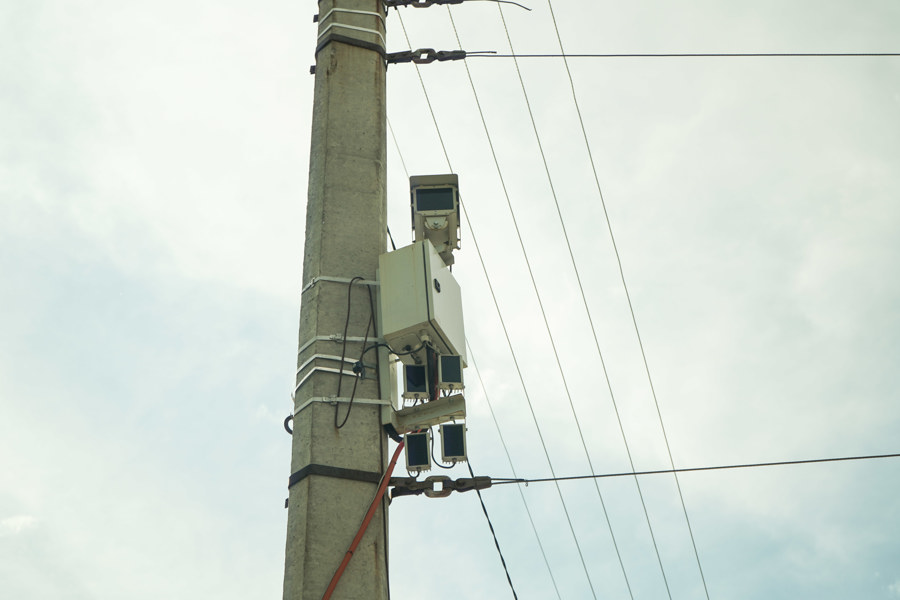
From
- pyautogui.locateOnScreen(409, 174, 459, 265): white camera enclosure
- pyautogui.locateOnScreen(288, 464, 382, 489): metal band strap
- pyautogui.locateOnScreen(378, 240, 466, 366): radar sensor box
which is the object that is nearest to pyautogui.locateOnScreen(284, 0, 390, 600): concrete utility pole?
pyautogui.locateOnScreen(288, 464, 382, 489): metal band strap

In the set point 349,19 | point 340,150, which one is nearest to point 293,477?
point 340,150

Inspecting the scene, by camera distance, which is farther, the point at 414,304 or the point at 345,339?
the point at 414,304

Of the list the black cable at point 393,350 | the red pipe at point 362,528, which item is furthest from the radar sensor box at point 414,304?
the red pipe at point 362,528

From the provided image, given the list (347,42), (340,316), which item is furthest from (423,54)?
(340,316)

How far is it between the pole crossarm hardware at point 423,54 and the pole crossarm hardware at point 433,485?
159 inches

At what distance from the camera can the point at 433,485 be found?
25.5ft

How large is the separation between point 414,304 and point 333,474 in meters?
1.48

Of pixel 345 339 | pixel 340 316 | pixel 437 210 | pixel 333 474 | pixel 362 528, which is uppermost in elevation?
pixel 437 210

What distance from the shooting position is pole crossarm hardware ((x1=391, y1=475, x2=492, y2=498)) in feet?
25.1

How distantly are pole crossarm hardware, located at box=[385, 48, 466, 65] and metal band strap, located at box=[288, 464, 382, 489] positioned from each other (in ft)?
13.5

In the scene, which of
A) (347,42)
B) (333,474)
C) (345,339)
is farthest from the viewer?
(347,42)

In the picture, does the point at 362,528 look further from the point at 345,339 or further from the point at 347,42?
the point at 347,42

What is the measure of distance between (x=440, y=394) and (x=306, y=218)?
73.1 inches

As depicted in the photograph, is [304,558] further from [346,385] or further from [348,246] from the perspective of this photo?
[348,246]
